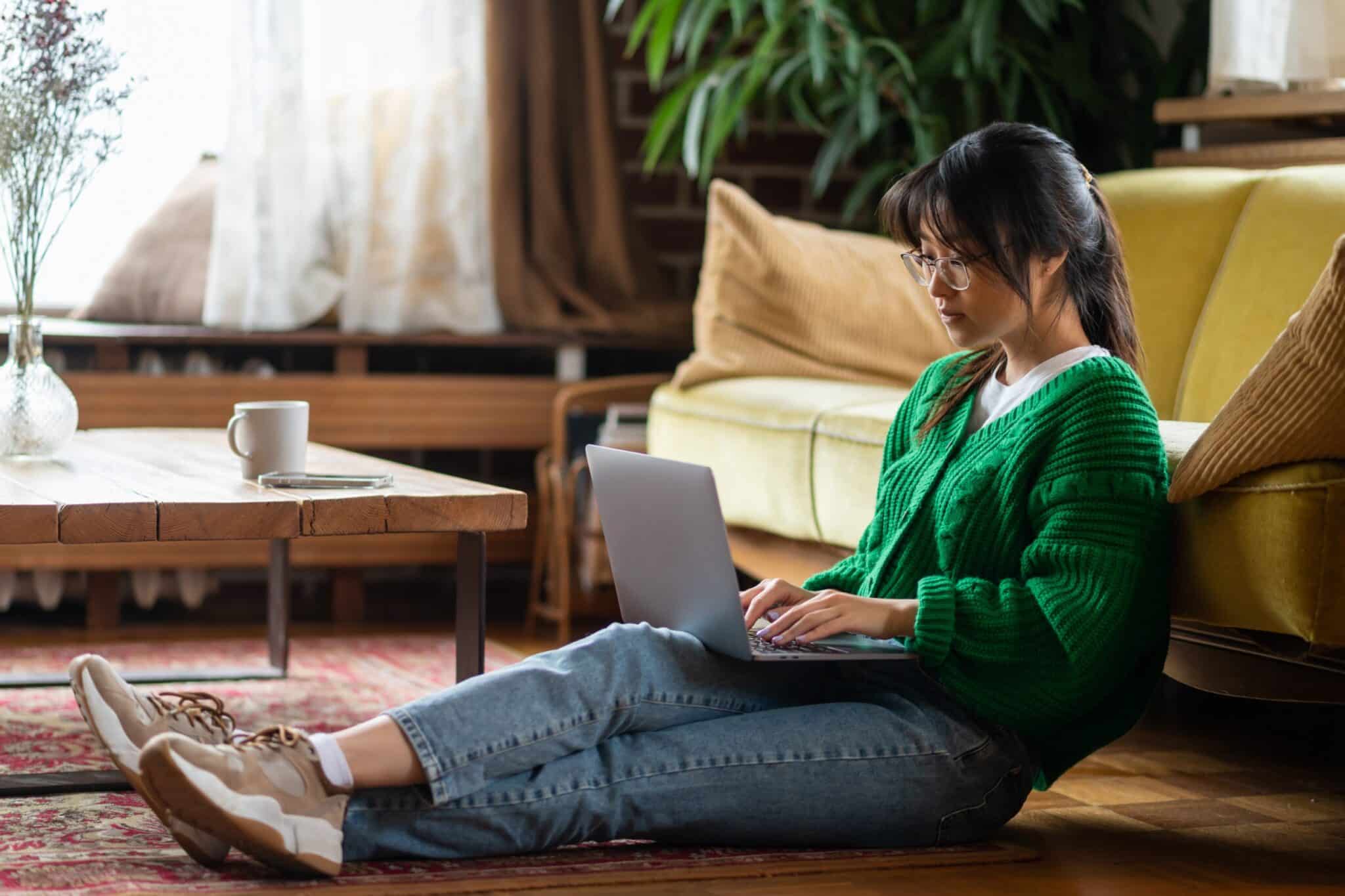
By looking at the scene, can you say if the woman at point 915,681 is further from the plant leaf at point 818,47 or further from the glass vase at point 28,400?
the plant leaf at point 818,47

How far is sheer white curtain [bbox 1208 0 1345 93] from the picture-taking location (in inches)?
105

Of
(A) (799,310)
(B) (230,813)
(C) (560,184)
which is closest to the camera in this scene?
(B) (230,813)

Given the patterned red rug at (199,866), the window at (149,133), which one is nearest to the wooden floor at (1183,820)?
the patterned red rug at (199,866)

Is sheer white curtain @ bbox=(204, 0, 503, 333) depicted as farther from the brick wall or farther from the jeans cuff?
the jeans cuff

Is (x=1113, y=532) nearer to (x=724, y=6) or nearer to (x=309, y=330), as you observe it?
(x=724, y=6)

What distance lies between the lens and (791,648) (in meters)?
1.52

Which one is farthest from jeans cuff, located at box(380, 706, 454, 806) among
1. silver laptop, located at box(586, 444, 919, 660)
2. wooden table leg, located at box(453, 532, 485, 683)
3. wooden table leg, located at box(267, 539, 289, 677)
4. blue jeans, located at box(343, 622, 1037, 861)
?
wooden table leg, located at box(267, 539, 289, 677)

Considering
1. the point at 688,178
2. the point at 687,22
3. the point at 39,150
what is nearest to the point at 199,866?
the point at 39,150

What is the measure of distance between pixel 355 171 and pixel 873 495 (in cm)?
147

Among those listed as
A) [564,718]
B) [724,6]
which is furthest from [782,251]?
[564,718]

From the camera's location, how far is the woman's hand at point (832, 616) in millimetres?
1509

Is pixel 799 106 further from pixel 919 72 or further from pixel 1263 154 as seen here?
pixel 1263 154

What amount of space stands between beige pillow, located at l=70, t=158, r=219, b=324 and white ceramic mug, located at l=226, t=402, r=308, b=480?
141cm

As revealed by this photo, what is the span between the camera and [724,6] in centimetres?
308
